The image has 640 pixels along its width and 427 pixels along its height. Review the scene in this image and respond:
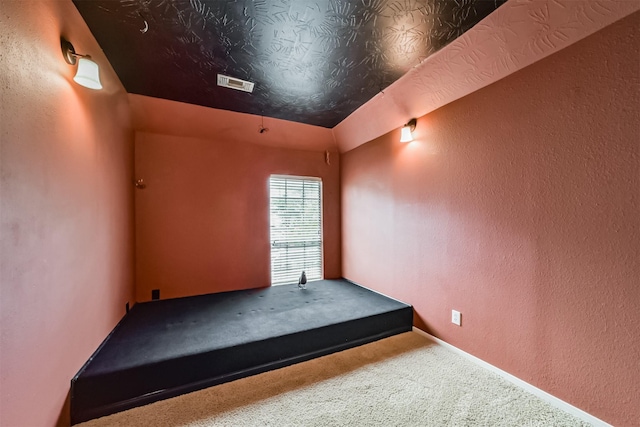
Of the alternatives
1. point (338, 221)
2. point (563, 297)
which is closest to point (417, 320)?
point (563, 297)

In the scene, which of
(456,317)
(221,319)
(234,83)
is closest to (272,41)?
(234,83)

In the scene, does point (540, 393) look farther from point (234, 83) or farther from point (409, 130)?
point (234, 83)

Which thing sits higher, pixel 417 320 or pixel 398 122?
pixel 398 122

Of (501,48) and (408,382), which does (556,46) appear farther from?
(408,382)

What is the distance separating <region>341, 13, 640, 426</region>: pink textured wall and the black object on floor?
75 centimetres

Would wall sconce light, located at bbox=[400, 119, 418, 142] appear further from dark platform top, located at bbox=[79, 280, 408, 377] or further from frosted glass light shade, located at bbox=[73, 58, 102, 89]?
frosted glass light shade, located at bbox=[73, 58, 102, 89]

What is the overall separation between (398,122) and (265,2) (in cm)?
183

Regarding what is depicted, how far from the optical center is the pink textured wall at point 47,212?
1.03 meters

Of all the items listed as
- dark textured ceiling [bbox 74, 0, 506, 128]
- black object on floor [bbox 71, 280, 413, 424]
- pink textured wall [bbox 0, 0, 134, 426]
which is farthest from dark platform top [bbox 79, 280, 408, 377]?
dark textured ceiling [bbox 74, 0, 506, 128]

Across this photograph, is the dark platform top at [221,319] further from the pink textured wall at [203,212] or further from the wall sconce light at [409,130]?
the wall sconce light at [409,130]

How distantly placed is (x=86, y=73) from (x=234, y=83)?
1.18 m

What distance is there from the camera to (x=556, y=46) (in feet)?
5.12

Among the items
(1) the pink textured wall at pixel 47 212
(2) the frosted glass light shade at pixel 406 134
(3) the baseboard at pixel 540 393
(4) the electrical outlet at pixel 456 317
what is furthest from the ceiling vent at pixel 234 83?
(3) the baseboard at pixel 540 393

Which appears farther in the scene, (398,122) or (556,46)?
(398,122)
